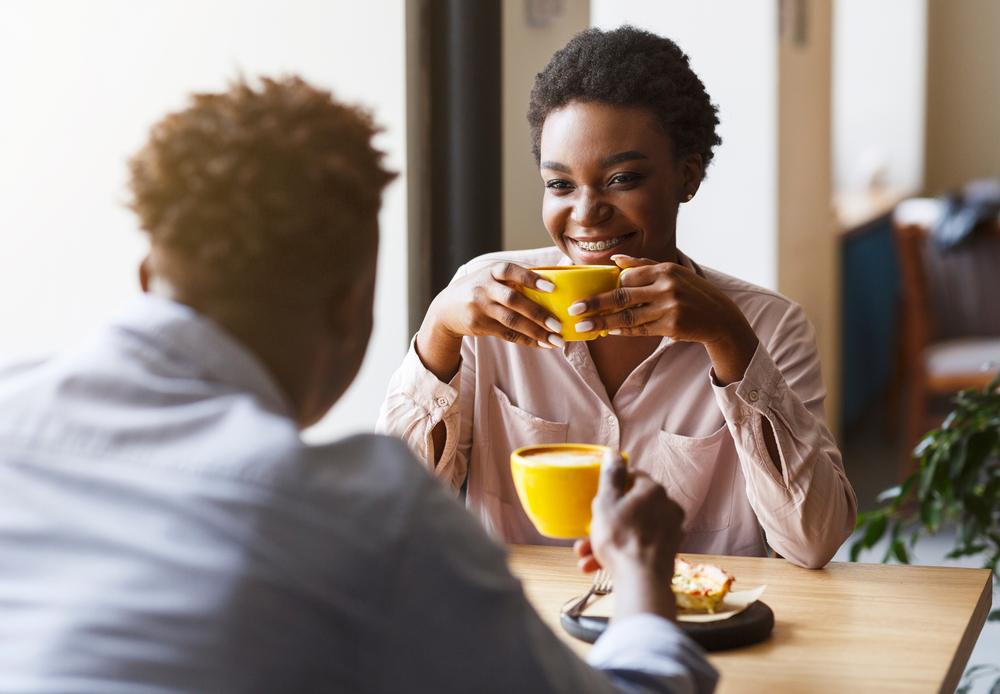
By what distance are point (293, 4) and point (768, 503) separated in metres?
1.16

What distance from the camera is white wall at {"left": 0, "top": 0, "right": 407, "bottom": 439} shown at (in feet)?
4.79

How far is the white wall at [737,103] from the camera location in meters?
2.94

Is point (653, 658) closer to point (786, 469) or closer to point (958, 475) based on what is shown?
point (786, 469)

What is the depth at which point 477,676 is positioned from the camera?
1.92 ft

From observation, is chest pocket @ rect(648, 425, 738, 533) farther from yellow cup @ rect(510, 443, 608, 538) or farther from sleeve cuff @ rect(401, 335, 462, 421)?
yellow cup @ rect(510, 443, 608, 538)

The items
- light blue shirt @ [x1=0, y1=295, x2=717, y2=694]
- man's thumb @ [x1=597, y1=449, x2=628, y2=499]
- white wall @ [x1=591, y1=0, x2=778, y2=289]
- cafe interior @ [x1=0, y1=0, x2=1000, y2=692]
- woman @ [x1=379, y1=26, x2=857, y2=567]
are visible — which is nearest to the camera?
light blue shirt @ [x1=0, y1=295, x2=717, y2=694]

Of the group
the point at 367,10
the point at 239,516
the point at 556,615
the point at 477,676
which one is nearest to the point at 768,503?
the point at 556,615

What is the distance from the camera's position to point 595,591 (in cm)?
101

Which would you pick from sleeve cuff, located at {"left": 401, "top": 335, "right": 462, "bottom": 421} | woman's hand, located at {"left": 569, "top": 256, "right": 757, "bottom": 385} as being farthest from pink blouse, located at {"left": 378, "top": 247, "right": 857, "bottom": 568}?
woman's hand, located at {"left": 569, "top": 256, "right": 757, "bottom": 385}

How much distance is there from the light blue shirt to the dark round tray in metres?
0.31

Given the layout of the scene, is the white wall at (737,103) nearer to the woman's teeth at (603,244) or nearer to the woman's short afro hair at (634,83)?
the woman's short afro hair at (634,83)

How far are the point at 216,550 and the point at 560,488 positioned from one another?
41cm

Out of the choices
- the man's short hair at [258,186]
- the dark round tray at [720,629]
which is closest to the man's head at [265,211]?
the man's short hair at [258,186]

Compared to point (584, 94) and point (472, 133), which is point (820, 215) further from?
point (584, 94)
